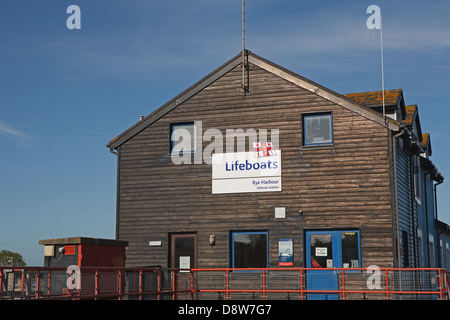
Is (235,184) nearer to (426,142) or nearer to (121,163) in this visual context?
(121,163)

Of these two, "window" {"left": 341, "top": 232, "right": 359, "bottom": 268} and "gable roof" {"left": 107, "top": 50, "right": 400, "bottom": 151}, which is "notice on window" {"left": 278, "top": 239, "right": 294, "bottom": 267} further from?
"gable roof" {"left": 107, "top": 50, "right": 400, "bottom": 151}

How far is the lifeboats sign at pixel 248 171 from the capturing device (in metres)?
20.9

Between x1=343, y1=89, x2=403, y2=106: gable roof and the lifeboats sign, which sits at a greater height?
x1=343, y1=89, x2=403, y2=106: gable roof

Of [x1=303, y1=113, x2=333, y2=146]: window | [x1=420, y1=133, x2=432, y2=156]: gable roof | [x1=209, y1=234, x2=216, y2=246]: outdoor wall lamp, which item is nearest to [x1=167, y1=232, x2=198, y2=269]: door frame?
[x1=209, y1=234, x2=216, y2=246]: outdoor wall lamp

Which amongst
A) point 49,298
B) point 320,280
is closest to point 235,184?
point 320,280

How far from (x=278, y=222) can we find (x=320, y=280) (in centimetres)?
262

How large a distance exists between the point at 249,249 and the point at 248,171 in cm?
257

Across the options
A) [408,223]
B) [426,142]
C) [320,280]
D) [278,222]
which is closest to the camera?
[320,280]

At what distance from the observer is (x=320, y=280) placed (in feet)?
61.7

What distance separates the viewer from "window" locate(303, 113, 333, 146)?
20.7 meters

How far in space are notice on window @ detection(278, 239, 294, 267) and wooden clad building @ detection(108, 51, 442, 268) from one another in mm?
34

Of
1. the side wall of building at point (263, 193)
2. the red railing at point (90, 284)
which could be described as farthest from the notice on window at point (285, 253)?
the red railing at point (90, 284)

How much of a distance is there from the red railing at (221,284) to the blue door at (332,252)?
7 centimetres
